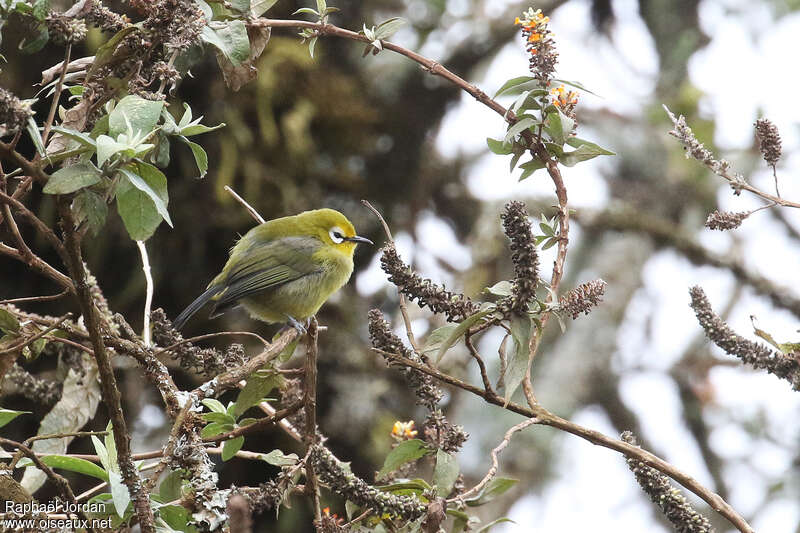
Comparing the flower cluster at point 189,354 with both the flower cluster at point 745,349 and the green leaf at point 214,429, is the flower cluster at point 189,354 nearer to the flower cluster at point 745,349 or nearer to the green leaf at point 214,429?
the green leaf at point 214,429

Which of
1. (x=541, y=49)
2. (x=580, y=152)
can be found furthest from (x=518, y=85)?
(x=580, y=152)

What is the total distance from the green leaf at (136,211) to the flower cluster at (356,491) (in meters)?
0.45

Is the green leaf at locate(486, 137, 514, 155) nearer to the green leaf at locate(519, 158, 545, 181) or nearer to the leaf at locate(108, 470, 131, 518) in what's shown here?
the green leaf at locate(519, 158, 545, 181)

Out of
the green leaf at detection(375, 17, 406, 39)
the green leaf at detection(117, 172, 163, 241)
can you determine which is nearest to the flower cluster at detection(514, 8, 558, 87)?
the green leaf at detection(375, 17, 406, 39)

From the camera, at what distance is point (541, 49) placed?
1.70 metres

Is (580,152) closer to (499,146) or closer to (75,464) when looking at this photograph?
(499,146)

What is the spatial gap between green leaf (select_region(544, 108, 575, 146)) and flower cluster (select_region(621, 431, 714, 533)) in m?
0.59

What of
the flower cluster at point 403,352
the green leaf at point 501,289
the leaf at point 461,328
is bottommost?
the flower cluster at point 403,352

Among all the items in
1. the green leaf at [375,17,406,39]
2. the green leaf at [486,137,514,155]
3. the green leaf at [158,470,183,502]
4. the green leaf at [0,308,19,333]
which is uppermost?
the green leaf at [375,17,406,39]

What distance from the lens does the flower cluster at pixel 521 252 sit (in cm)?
136

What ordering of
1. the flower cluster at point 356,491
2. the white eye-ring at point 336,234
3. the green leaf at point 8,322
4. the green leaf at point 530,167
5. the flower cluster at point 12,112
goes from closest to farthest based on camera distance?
the flower cluster at point 12,112
the flower cluster at point 356,491
the green leaf at point 8,322
the green leaf at point 530,167
the white eye-ring at point 336,234

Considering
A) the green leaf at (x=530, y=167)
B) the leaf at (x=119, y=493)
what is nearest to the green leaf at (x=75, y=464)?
the leaf at (x=119, y=493)

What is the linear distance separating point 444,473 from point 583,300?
1.37 feet

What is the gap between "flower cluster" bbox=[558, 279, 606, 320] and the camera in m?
1.51
